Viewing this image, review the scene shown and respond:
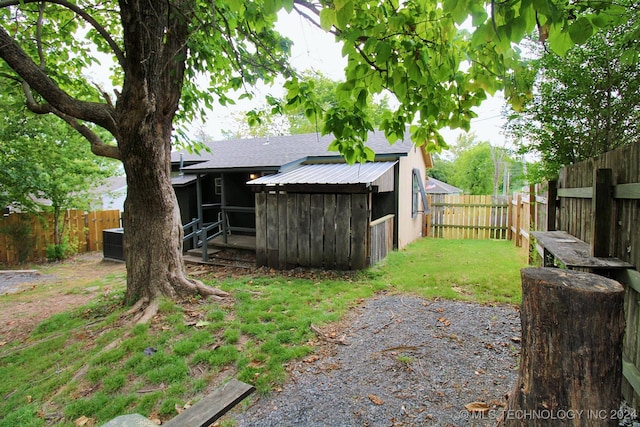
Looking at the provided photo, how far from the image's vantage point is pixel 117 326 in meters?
4.36

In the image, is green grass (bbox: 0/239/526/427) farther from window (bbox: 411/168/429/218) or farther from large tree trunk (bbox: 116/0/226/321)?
window (bbox: 411/168/429/218)

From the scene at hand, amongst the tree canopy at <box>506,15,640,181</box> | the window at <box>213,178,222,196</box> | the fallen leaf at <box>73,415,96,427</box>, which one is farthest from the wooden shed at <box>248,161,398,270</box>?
the fallen leaf at <box>73,415,96,427</box>

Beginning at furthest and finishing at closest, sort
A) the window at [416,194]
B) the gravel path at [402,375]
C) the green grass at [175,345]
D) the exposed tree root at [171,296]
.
→ the window at [416,194] → the exposed tree root at [171,296] → the green grass at [175,345] → the gravel path at [402,375]

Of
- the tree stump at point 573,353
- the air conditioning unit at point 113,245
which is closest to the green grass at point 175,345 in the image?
the tree stump at point 573,353

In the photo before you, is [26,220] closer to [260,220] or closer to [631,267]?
[260,220]

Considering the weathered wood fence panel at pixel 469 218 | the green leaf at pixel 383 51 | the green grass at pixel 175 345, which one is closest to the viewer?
the green leaf at pixel 383 51

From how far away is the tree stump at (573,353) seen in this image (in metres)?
1.47

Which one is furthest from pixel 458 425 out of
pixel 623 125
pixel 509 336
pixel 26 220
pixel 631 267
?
pixel 26 220

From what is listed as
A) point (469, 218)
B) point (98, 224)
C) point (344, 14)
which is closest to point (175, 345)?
point (344, 14)

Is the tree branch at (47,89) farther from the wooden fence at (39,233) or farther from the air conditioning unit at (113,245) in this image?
the wooden fence at (39,233)

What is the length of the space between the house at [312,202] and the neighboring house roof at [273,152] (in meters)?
0.03

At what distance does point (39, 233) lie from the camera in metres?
10.3

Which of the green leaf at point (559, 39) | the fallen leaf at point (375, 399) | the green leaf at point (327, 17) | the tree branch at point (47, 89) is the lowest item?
the fallen leaf at point (375, 399)

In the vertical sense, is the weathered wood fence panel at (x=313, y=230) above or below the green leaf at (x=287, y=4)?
below
